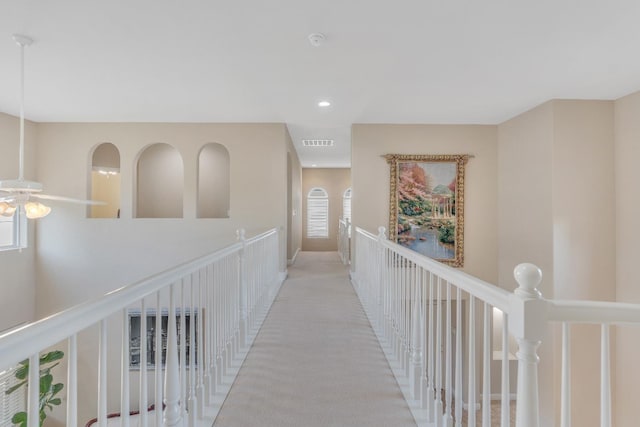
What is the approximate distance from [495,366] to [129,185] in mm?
6872

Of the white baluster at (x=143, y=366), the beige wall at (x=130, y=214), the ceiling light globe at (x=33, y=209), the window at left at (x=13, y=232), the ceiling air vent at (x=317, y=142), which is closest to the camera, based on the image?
the white baluster at (x=143, y=366)

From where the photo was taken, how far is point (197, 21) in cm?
265

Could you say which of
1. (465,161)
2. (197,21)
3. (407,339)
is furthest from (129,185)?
(465,161)

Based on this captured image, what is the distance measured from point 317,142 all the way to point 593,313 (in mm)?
6310

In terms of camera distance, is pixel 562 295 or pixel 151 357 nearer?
pixel 562 295

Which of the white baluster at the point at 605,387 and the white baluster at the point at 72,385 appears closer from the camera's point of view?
the white baluster at the point at 72,385

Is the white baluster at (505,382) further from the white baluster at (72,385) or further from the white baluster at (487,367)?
the white baluster at (72,385)

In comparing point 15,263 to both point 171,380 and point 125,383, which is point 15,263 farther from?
point 125,383

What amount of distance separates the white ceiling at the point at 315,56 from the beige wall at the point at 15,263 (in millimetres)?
530

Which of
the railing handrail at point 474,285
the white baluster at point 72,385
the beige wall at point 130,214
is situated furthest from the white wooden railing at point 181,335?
the beige wall at point 130,214

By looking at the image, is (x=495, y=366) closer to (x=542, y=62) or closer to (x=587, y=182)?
(x=587, y=182)

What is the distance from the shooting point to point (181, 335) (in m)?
1.59

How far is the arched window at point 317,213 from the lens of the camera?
10641 millimetres

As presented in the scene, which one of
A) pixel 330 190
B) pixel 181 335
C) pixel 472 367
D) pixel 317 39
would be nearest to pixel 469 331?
pixel 472 367
